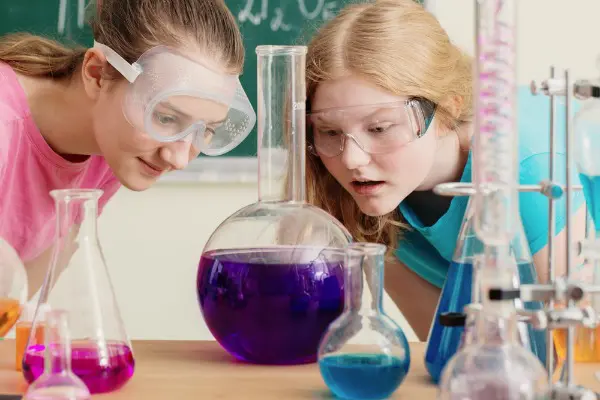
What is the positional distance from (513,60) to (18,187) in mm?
1286

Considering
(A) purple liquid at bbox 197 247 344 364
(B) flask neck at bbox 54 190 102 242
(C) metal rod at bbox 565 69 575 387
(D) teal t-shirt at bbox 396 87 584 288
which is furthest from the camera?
(D) teal t-shirt at bbox 396 87 584 288

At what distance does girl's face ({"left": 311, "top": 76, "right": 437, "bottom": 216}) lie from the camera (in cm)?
140

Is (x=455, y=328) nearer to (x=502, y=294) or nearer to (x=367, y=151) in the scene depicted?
(x=502, y=294)

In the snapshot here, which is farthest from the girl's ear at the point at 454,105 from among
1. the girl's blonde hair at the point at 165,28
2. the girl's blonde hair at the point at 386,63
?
the girl's blonde hair at the point at 165,28

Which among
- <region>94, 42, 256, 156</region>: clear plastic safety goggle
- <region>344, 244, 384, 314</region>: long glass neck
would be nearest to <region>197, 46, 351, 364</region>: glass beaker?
<region>344, 244, 384, 314</region>: long glass neck

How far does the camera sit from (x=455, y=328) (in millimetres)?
808

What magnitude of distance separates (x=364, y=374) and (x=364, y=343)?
3cm

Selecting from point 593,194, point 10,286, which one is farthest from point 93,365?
point 593,194

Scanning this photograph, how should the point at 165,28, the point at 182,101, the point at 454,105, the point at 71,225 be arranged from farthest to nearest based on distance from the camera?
the point at 454,105
the point at 165,28
the point at 182,101
the point at 71,225

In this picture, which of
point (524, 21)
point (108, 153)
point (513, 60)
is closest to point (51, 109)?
point (108, 153)

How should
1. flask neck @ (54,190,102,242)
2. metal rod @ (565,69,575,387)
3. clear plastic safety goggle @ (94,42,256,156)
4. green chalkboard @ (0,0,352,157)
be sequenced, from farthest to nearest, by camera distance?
green chalkboard @ (0,0,352,157) < clear plastic safety goggle @ (94,42,256,156) < flask neck @ (54,190,102,242) < metal rod @ (565,69,575,387)

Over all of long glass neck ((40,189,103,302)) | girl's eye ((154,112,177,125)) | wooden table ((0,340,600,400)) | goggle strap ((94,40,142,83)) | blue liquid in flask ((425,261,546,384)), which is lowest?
wooden table ((0,340,600,400))

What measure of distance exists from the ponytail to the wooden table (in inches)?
30.9

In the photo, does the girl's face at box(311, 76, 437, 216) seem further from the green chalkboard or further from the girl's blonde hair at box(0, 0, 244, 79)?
the green chalkboard
